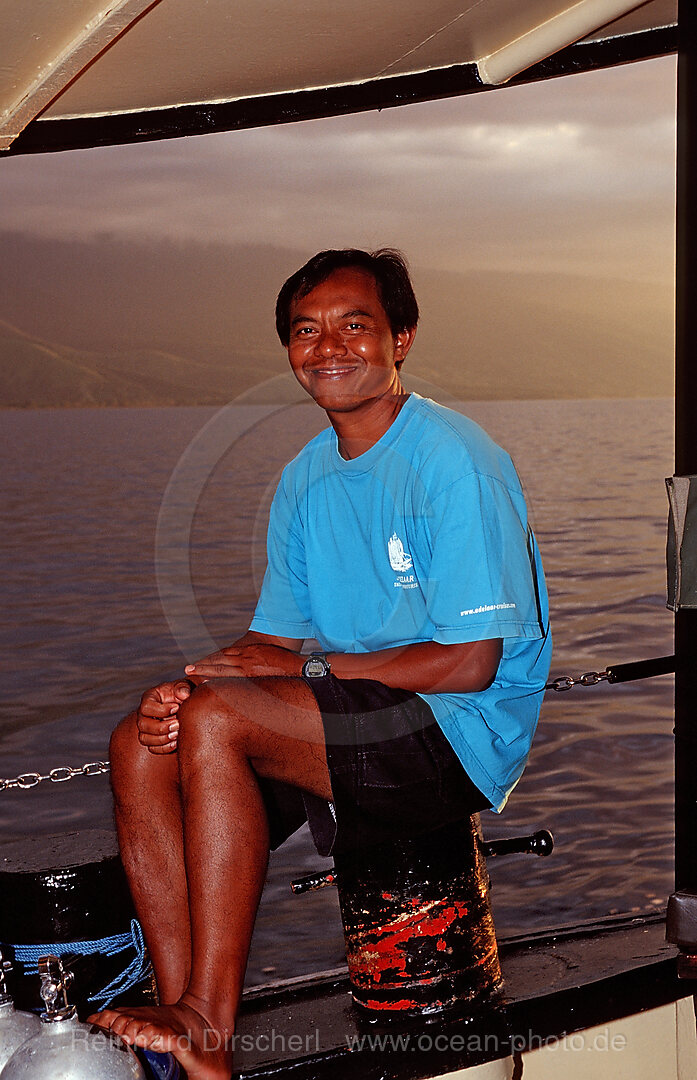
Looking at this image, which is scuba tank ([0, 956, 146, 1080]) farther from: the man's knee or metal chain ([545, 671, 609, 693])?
metal chain ([545, 671, 609, 693])

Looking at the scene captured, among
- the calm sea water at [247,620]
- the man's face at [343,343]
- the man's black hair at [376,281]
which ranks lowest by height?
the calm sea water at [247,620]

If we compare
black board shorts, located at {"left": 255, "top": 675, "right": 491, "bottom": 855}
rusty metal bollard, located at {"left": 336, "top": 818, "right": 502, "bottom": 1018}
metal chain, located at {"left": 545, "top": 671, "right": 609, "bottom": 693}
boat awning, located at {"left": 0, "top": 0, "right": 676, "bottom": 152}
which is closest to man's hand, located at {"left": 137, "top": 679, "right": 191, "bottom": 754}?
black board shorts, located at {"left": 255, "top": 675, "right": 491, "bottom": 855}

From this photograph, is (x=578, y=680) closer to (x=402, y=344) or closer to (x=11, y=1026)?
(x=402, y=344)

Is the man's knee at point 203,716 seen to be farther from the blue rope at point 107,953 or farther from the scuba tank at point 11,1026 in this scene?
the blue rope at point 107,953

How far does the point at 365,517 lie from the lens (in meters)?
2.11

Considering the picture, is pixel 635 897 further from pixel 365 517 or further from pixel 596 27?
pixel 596 27

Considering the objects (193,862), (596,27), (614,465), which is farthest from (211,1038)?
(614,465)

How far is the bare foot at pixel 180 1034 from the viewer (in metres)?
1.44

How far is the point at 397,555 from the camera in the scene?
6.63 feet

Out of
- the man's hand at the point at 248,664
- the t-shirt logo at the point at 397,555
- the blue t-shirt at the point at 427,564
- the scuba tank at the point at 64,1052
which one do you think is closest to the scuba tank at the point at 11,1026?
the scuba tank at the point at 64,1052

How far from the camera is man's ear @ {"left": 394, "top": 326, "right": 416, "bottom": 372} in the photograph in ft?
7.49

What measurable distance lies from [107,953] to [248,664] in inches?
22.9

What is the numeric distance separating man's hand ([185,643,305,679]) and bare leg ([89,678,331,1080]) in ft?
0.51

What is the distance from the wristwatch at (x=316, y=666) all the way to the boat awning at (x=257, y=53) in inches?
41.8
